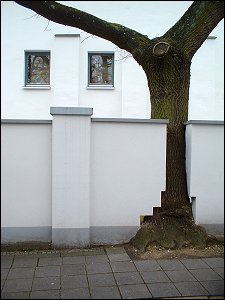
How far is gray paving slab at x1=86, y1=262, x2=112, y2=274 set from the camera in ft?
10.9

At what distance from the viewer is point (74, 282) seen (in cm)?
299

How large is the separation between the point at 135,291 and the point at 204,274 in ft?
2.20

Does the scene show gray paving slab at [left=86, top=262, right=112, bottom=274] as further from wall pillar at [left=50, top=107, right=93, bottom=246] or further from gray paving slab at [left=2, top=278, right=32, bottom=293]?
gray paving slab at [left=2, top=278, right=32, bottom=293]

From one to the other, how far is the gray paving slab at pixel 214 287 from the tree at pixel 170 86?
2.92 ft

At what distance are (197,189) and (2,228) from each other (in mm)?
1666

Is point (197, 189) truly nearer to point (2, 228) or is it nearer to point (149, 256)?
point (149, 256)

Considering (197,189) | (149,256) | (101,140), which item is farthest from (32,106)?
(197,189)

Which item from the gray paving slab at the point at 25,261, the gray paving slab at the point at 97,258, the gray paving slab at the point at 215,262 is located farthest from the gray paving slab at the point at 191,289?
the gray paving slab at the point at 25,261

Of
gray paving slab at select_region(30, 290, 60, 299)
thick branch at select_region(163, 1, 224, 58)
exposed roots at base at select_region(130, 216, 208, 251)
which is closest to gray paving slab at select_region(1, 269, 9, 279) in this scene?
gray paving slab at select_region(30, 290, 60, 299)

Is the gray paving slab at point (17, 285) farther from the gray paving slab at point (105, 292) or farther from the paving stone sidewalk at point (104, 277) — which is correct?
the gray paving slab at point (105, 292)

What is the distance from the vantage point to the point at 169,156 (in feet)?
13.6

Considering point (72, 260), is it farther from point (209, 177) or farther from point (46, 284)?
point (209, 177)

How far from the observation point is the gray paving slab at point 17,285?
7.59ft

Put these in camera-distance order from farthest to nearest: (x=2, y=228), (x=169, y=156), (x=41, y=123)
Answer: (x=169, y=156) → (x=41, y=123) → (x=2, y=228)
